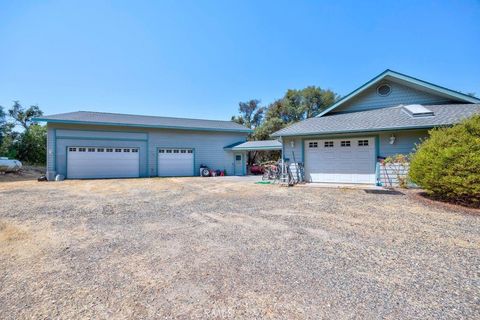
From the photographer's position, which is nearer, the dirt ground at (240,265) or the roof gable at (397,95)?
the dirt ground at (240,265)

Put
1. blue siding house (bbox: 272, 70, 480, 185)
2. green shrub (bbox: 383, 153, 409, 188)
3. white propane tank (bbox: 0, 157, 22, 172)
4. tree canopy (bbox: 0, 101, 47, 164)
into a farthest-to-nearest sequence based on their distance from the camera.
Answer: tree canopy (bbox: 0, 101, 47, 164) < white propane tank (bbox: 0, 157, 22, 172) < blue siding house (bbox: 272, 70, 480, 185) < green shrub (bbox: 383, 153, 409, 188)

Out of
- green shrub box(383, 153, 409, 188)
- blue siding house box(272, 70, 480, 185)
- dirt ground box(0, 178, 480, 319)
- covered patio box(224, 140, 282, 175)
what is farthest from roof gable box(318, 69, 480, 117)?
dirt ground box(0, 178, 480, 319)

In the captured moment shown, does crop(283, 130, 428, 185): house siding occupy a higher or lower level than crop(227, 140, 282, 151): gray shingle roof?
lower

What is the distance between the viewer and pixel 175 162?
676 inches

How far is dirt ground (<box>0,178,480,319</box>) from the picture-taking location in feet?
6.68

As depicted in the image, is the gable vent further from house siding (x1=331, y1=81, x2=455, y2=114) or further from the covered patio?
the covered patio

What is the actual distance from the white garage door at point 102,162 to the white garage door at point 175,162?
166 cm

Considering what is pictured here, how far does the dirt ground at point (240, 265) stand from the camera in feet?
6.68

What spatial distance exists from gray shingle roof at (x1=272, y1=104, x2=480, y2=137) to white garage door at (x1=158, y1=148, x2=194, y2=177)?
869 centimetres

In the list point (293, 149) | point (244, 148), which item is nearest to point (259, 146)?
point (244, 148)

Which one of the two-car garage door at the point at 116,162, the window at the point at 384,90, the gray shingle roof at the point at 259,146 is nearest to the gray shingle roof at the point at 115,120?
the gray shingle roof at the point at 259,146

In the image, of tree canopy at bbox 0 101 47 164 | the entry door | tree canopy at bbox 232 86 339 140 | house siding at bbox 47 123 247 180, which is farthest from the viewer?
tree canopy at bbox 232 86 339 140

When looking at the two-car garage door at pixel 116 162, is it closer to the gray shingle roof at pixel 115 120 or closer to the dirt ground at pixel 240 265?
the gray shingle roof at pixel 115 120

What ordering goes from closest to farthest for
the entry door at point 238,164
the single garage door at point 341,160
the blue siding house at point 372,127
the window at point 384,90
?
1. the blue siding house at point 372,127
2. the single garage door at point 341,160
3. the window at point 384,90
4. the entry door at point 238,164
